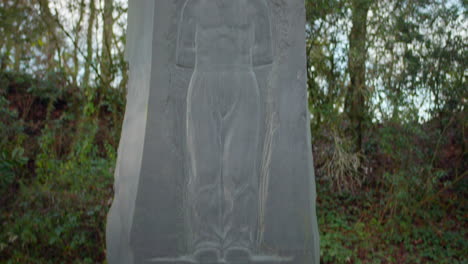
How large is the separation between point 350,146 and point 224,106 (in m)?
4.97

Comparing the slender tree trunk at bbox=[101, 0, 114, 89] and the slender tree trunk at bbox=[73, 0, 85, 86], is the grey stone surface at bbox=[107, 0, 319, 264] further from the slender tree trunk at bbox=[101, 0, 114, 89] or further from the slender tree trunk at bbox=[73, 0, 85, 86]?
the slender tree trunk at bbox=[73, 0, 85, 86]

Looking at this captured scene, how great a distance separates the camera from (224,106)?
356 cm

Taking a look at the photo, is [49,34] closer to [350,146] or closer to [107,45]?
[107,45]

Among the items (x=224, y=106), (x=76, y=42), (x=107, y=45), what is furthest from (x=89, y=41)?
(x=224, y=106)

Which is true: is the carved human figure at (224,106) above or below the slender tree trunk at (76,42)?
below

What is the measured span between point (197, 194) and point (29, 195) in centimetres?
412

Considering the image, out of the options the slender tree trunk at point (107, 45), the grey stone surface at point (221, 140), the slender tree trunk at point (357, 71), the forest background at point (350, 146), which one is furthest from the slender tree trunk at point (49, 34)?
the grey stone surface at point (221, 140)

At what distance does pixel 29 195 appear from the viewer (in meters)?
6.66

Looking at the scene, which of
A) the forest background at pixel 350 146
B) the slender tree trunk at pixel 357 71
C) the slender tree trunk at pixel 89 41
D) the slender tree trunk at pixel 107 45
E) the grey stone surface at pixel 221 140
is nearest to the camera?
the grey stone surface at pixel 221 140

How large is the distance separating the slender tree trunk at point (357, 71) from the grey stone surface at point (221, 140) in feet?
13.1

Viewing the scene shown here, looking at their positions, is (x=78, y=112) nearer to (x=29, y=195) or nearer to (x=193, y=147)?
(x=29, y=195)

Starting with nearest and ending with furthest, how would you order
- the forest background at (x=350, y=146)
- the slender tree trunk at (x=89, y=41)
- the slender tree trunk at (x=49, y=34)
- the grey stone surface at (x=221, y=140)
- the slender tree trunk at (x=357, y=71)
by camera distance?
the grey stone surface at (x=221, y=140), the forest background at (x=350, y=146), the slender tree trunk at (x=357, y=71), the slender tree trunk at (x=49, y=34), the slender tree trunk at (x=89, y=41)

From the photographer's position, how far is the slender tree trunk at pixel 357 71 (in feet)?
24.1

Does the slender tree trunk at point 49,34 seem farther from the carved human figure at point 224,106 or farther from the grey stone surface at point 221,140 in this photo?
the carved human figure at point 224,106
